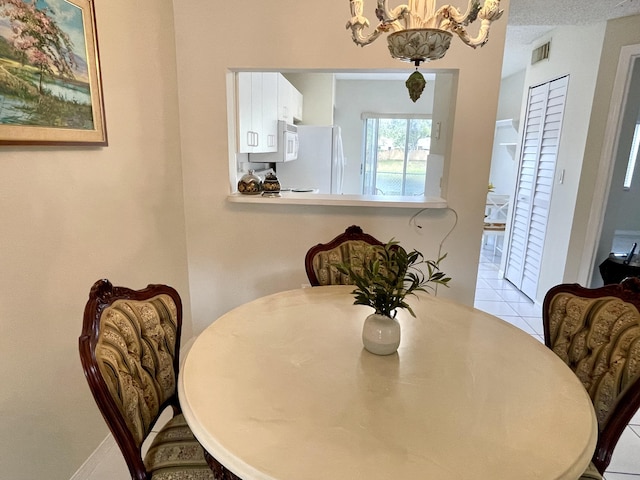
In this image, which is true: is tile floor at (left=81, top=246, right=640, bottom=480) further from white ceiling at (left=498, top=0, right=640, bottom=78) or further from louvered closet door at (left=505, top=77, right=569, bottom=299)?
white ceiling at (left=498, top=0, right=640, bottom=78)

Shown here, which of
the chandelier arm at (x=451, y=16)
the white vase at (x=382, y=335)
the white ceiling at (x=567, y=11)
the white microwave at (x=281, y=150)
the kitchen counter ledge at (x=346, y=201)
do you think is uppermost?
the white ceiling at (x=567, y=11)

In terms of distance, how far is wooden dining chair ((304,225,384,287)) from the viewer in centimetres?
195

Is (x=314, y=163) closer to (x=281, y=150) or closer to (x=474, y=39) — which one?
(x=281, y=150)

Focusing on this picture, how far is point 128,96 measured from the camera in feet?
5.97

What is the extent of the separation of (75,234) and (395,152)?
18.8ft

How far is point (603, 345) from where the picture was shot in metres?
1.25

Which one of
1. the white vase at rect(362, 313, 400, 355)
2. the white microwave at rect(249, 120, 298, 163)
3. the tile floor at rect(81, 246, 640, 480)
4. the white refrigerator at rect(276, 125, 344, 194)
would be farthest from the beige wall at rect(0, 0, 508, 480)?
the white refrigerator at rect(276, 125, 344, 194)

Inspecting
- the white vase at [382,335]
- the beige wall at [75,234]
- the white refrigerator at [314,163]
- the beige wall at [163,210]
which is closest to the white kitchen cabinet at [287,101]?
the white refrigerator at [314,163]

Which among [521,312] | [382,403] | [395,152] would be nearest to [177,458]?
[382,403]

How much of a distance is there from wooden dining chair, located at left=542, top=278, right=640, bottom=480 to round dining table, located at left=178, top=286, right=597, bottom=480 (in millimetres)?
170

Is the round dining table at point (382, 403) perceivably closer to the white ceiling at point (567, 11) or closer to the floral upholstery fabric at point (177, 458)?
the floral upholstery fabric at point (177, 458)

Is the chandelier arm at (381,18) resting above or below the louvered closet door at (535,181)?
above

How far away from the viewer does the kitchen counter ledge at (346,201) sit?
225cm

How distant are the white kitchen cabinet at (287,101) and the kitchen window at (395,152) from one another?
2126 mm
